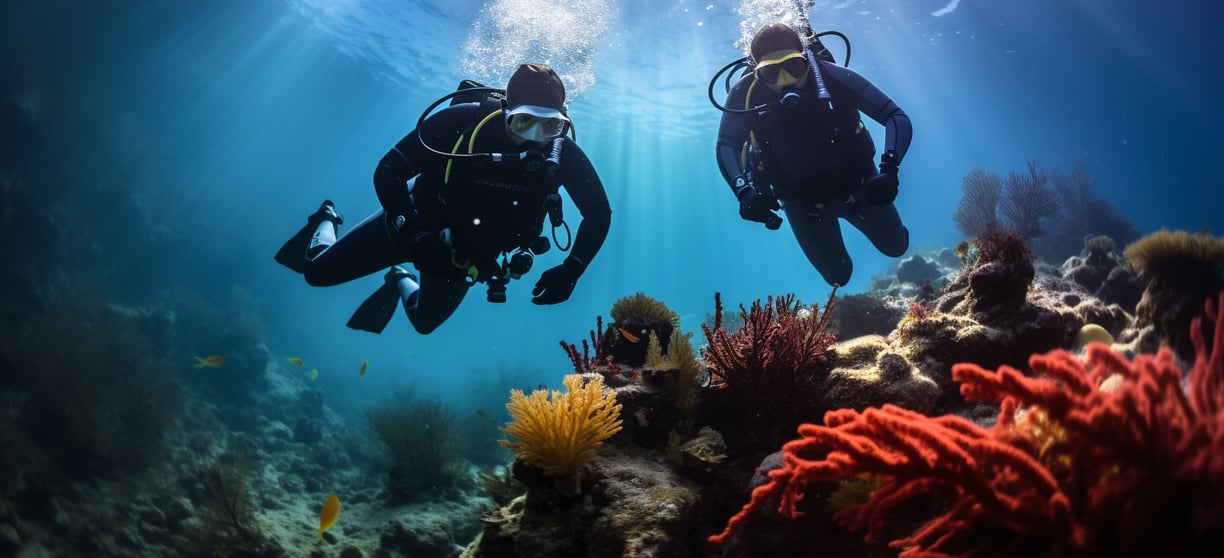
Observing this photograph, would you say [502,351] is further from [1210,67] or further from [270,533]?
[1210,67]

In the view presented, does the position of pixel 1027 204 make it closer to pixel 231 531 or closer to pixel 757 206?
pixel 757 206

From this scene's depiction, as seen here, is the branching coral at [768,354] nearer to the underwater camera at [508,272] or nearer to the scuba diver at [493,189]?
the scuba diver at [493,189]

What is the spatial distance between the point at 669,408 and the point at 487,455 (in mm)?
12071

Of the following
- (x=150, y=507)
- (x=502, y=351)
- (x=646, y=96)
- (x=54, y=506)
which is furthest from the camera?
(x=502, y=351)

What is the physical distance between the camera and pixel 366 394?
3128 cm

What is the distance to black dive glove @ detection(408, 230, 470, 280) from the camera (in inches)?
197

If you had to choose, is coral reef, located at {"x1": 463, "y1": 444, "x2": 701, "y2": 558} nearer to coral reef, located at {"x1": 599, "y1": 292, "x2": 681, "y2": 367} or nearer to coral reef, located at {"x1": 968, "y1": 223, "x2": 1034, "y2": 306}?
coral reef, located at {"x1": 599, "y1": 292, "x2": 681, "y2": 367}

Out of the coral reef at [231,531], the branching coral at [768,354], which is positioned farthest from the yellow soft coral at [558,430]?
the coral reef at [231,531]

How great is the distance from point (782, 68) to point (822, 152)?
109cm

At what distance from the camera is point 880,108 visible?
5.79 meters

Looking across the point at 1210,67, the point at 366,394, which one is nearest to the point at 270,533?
the point at 366,394

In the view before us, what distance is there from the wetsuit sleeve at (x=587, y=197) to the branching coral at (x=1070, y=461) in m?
4.27

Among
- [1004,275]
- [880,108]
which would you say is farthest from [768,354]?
[880,108]

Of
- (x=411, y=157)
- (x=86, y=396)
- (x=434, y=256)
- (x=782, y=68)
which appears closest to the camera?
(x=434, y=256)
